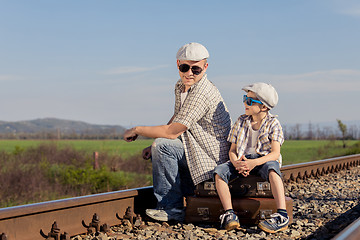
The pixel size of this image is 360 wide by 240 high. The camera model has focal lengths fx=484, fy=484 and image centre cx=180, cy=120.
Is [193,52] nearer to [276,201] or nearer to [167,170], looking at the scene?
[167,170]

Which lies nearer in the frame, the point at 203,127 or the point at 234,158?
the point at 234,158

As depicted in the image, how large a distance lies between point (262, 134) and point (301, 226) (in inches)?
41.7

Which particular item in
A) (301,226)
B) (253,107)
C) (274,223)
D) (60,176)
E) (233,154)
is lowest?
(60,176)

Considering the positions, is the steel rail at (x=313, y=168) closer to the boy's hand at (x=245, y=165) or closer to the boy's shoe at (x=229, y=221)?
the boy's hand at (x=245, y=165)

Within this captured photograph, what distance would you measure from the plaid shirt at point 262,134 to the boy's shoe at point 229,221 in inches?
23.1

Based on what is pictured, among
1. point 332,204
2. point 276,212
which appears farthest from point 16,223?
point 332,204

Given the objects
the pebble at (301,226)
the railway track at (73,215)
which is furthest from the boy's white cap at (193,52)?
the pebble at (301,226)

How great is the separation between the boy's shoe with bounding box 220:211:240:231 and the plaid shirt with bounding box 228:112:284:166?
587 millimetres

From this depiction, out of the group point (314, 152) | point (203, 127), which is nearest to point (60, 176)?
point (203, 127)

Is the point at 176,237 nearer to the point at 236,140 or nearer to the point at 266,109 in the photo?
the point at 236,140

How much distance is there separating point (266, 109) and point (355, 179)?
623 cm

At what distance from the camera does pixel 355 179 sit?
33.4 feet

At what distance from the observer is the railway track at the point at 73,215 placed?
398 cm

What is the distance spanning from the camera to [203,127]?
5039 millimetres
